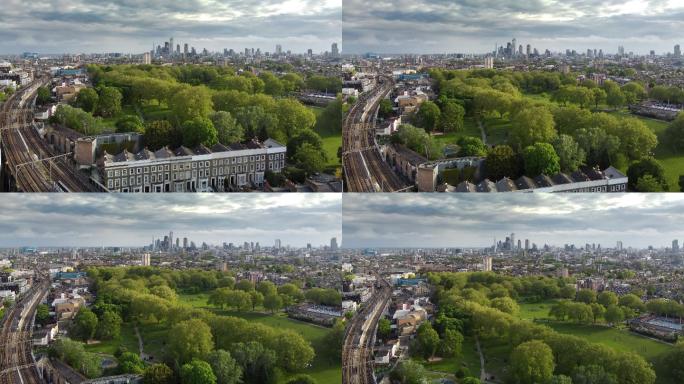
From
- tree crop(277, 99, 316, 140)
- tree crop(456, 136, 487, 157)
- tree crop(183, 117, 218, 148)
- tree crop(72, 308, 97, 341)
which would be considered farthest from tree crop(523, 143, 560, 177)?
tree crop(72, 308, 97, 341)

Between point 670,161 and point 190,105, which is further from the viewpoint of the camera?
point 190,105

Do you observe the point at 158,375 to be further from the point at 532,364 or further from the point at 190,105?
the point at 532,364

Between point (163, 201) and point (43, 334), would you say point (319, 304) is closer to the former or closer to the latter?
point (163, 201)

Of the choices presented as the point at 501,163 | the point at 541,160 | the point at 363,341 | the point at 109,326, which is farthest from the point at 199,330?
the point at 541,160


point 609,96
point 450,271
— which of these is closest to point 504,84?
point 609,96

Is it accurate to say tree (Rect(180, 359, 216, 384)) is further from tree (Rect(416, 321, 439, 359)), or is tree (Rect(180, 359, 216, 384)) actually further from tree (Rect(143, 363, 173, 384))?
tree (Rect(416, 321, 439, 359))

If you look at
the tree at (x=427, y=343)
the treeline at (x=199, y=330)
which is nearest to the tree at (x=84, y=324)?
the treeline at (x=199, y=330)
